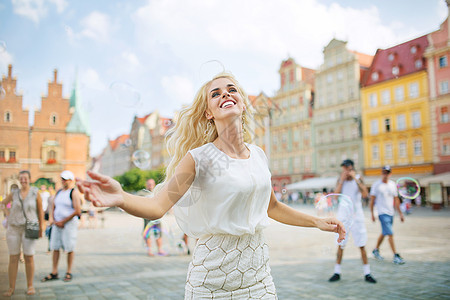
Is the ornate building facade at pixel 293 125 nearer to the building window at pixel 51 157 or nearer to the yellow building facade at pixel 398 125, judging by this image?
the yellow building facade at pixel 398 125

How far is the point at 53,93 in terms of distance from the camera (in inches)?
804

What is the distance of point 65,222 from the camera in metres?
5.99

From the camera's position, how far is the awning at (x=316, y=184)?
34.8 m

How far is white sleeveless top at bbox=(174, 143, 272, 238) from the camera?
1757 millimetres

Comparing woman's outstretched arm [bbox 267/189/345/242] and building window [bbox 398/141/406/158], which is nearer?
woman's outstretched arm [bbox 267/189/345/242]

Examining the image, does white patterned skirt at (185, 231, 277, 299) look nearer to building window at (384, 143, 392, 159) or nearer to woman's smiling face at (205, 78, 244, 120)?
woman's smiling face at (205, 78, 244, 120)

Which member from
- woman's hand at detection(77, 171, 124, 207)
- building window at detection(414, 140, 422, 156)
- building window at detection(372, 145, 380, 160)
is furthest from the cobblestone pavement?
building window at detection(372, 145, 380, 160)

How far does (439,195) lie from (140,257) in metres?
25.0

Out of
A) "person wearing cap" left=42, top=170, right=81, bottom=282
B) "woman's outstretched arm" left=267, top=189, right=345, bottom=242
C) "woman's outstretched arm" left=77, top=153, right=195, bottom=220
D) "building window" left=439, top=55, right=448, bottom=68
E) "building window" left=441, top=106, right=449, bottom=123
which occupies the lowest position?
"person wearing cap" left=42, top=170, right=81, bottom=282

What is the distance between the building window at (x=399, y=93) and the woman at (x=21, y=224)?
1297 inches

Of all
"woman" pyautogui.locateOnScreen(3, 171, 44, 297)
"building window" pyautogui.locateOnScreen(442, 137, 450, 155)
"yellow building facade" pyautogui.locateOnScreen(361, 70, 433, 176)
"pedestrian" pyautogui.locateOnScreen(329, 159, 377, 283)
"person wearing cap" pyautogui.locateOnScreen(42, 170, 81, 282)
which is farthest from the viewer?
"yellow building facade" pyautogui.locateOnScreen(361, 70, 433, 176)

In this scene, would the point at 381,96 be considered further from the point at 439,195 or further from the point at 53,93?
the point at 53,93

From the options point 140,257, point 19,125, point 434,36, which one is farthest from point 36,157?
point 434,36

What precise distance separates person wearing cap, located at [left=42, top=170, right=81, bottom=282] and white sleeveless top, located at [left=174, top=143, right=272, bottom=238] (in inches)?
185
